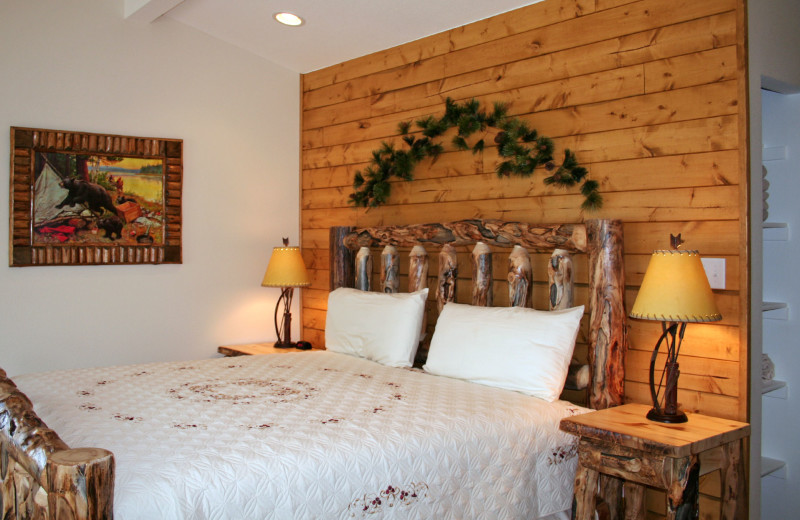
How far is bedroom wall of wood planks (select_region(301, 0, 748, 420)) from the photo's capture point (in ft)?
8.55

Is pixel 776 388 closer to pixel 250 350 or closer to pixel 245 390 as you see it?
pixel 245 390

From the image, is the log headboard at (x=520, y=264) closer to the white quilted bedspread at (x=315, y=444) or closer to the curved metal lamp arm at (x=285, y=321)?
the white quilted bedspread at (x=315, y=444)

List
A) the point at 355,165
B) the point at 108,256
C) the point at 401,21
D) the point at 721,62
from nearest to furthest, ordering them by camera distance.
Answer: the point at 721,62, the point at 401,21, the point at 108,256, the point at 355,165

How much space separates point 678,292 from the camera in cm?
237

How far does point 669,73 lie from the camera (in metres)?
2.79

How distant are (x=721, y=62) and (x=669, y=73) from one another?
0.68 ft

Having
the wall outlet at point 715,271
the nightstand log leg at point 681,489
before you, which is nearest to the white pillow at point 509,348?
the wall outlet at point 715,271

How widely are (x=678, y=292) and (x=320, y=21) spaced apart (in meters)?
2.49

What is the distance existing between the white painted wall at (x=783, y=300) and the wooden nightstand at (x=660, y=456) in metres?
0.73

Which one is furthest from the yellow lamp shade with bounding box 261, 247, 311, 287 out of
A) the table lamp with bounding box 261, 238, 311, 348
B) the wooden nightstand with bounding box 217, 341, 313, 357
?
the wooden nightstand with bounding box 217, 341, 313, 357

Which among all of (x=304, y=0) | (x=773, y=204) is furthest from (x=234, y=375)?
(x=773, y=204)

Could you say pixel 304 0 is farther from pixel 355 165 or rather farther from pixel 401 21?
pixel 355 165

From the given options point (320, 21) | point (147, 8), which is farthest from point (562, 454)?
point (147, 8)

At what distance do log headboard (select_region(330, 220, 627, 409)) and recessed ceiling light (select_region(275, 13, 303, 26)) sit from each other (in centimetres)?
119
